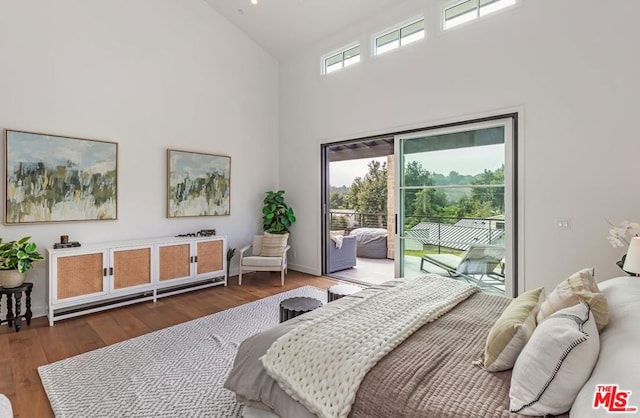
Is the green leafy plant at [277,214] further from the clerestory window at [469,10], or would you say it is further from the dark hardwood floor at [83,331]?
the clerestory window at [469,10]

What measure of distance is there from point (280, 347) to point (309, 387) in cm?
26

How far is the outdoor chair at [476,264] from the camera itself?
12.6 feet

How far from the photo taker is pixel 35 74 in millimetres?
3646

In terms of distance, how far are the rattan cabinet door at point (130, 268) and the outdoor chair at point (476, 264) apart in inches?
146

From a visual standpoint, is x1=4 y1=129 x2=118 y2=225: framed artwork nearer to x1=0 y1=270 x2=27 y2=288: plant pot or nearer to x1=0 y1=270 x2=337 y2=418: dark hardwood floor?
x1=0 y1=270 x2=27 y2=288: plant pot

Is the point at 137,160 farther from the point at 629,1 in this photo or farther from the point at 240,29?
the point at 629,1

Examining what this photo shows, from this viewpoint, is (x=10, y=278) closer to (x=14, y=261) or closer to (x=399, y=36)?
(x=14, y=261)

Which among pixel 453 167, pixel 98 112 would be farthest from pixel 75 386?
pixel 453 167

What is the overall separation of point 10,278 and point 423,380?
13.2 ft

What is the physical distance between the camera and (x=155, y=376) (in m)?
2.43

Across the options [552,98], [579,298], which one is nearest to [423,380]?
[579,298]

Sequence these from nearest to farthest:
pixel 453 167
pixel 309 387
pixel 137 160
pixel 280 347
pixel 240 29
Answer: pixel 309 387
pixel 280 347
pixel 453 167
pixel 137 160
pixel 240 29

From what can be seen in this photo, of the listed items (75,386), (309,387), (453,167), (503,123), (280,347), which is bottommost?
(75,386)

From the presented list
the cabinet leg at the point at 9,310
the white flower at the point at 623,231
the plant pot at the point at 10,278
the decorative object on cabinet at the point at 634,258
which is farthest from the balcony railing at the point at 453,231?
the cabinet leg at the point at 9,310
